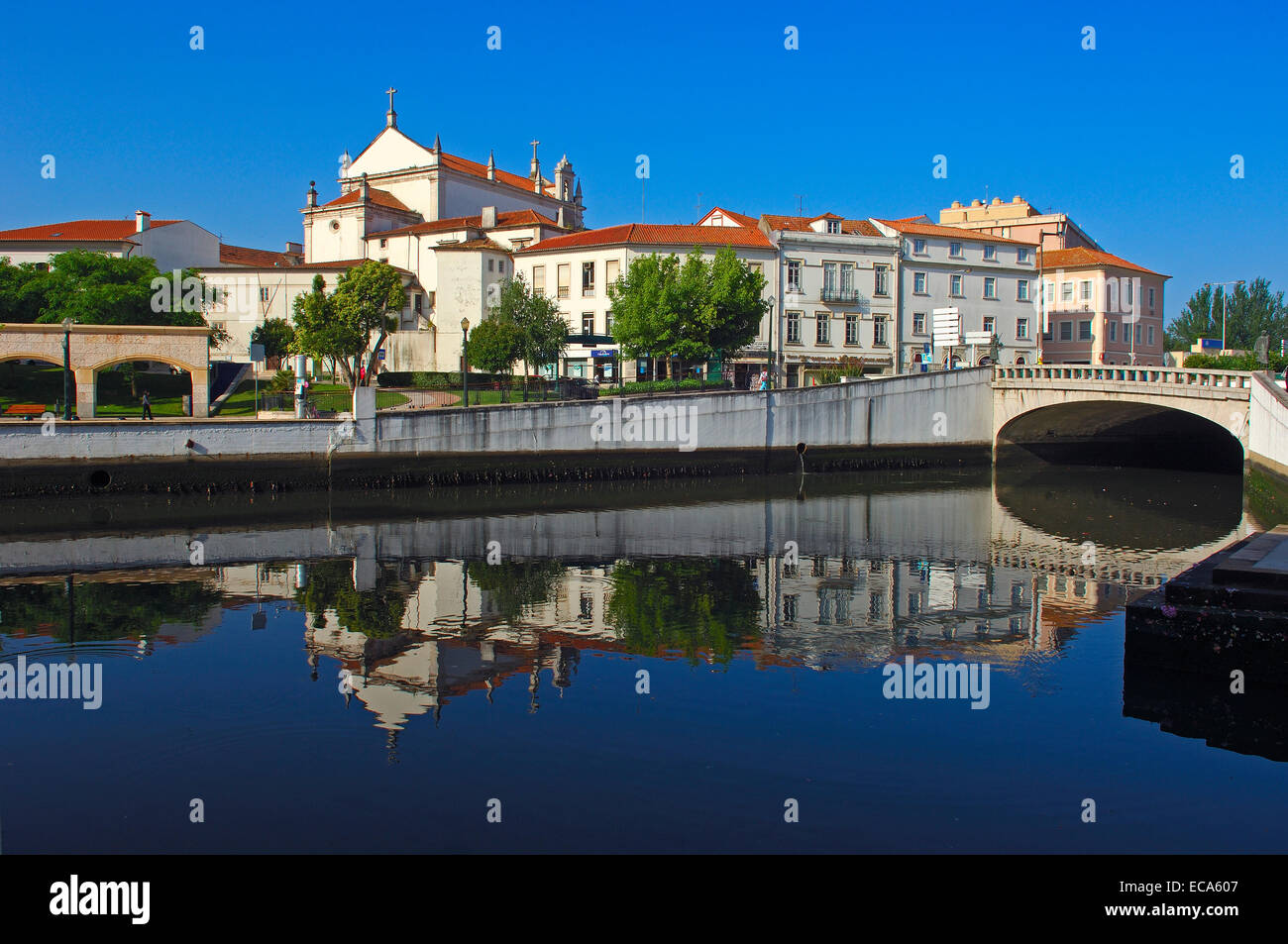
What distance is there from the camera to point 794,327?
202ft

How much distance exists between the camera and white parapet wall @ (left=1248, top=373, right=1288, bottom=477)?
1286 inches

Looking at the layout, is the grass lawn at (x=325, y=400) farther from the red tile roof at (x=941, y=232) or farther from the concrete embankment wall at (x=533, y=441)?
the red tile roof at (x=941, y=232)

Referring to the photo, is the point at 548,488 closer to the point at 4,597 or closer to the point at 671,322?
the point at 671,322

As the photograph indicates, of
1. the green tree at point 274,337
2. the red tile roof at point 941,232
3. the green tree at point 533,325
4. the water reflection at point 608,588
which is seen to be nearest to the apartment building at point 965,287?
the red tile roof at point 941,232

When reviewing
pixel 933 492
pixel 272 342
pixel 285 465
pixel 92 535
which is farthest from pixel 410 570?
pixel 272 342

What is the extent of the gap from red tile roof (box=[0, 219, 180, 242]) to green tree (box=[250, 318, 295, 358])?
1257 cm

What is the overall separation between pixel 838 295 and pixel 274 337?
32.8m

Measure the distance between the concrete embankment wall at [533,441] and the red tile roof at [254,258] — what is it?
35.9 meters

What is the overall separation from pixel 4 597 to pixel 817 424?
115 feet

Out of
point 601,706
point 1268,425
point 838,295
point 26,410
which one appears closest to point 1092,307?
point 838,295

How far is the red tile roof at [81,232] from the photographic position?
63.8 m

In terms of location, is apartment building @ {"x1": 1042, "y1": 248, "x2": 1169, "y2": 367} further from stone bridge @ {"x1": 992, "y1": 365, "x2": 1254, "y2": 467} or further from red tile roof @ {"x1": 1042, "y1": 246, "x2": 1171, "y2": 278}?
stone bridge @ {"x1": 992, "y1": 365, "x2": 1254, "y2": 467}

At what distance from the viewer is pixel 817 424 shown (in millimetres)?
47375
